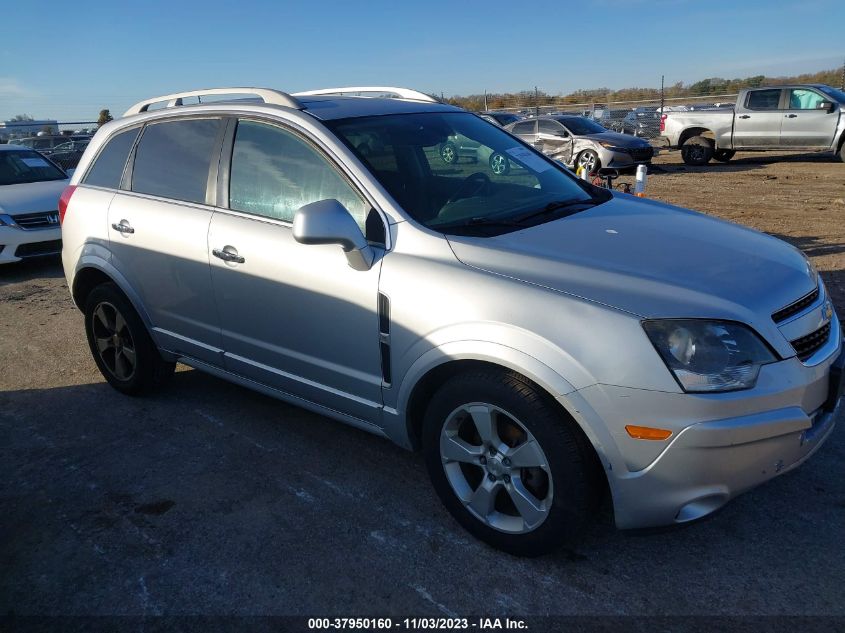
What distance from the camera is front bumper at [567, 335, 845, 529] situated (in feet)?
7.74

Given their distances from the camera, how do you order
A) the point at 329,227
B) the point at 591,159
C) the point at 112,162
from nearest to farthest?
the point at 329,227, the point at 112,162, the point at 591,159

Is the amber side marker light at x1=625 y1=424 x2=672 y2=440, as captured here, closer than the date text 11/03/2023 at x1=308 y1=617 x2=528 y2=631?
Yes

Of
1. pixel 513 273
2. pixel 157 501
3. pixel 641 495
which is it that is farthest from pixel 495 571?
pixel 157 501

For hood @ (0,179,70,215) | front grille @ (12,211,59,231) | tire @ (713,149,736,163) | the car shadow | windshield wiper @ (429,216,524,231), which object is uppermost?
windshield wiper @ (429,216,524,231)

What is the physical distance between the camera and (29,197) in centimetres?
904

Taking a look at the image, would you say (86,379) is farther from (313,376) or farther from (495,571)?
(495,571)

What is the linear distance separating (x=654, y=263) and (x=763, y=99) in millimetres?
16387

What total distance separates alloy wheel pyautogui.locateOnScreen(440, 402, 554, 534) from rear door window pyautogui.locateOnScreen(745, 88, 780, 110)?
1666 centimetres

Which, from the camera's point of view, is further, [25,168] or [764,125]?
[764,125]

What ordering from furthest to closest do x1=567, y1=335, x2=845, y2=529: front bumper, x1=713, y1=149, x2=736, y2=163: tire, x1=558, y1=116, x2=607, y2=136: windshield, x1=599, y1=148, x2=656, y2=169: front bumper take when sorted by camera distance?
x1=713, y1=149, x2=736, y2=163: tire → x1=558, y1=116, x2=607, y2=136: windshield → x1=599, y1=148, x2=656, y2=169: front bumper → x1=567, y1=335, x2=845, y2=529: front bumper

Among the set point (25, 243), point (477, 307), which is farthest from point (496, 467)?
point (25, 243)

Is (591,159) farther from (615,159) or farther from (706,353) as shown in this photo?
(706,353)

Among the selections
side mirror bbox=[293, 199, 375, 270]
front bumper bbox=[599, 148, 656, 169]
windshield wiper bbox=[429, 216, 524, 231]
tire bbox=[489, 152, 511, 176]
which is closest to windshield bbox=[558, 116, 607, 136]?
front bumper bbox=[599, 148, 656, 169]

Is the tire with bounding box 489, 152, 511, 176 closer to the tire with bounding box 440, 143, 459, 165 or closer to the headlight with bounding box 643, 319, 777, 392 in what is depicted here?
the tire with bounding box 440, 143, 459, 165
